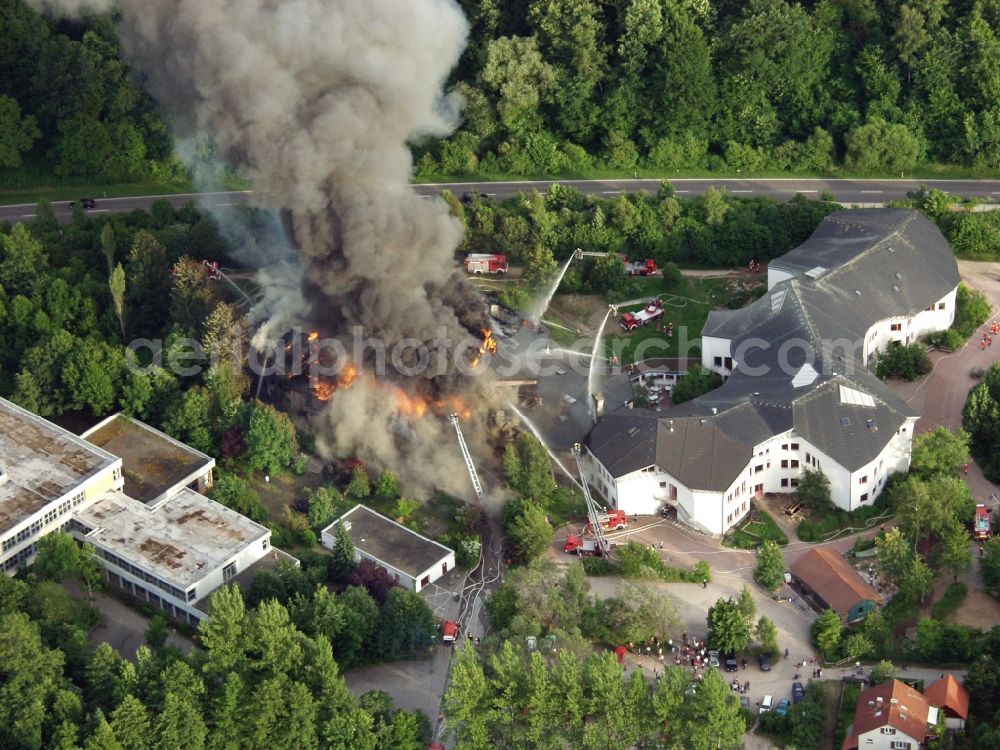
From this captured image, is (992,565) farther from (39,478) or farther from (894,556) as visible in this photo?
(39,478)

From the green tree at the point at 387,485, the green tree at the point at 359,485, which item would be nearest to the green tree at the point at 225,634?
the green tree at the point at 359,485

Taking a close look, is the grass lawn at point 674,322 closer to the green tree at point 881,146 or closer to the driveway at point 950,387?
the driveway at point 950,387

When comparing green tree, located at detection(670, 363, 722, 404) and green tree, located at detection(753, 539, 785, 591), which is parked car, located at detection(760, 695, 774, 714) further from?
green tree, located at detection(670, 363, 722, 404)

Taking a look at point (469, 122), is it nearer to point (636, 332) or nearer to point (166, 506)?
point (636, 332)

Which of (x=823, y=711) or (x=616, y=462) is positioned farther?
(x=616, y=462)

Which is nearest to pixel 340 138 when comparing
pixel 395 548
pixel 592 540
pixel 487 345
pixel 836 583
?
pixel 487 345

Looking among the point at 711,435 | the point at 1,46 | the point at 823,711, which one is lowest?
the point at 823,711

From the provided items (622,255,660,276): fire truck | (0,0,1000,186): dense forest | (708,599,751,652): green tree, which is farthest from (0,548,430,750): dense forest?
(0,0,1000,186): dense forest

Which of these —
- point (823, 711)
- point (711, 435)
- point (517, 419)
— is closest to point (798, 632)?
point (823, 711)
